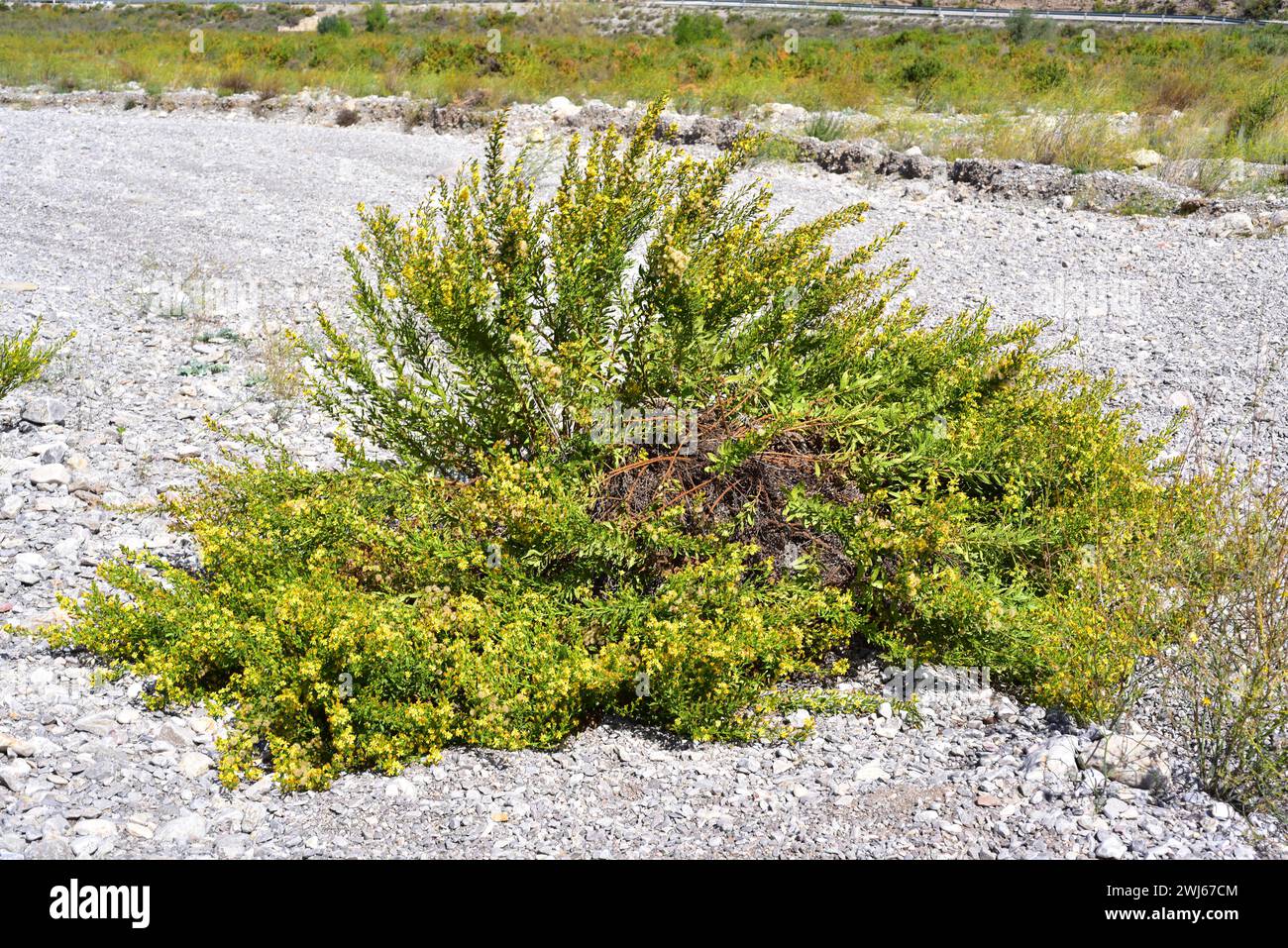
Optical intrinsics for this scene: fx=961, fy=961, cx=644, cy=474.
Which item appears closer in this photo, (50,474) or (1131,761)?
(1131,761)

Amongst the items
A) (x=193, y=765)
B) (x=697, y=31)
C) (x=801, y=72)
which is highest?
(x=697, y=31)

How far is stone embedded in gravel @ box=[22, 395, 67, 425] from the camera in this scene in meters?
4.38

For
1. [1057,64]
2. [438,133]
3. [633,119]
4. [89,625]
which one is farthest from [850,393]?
[1057,64]

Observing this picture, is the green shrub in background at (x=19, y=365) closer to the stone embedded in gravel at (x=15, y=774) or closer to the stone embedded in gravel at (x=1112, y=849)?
the stone embedded in gravel at (x=15, y=774)

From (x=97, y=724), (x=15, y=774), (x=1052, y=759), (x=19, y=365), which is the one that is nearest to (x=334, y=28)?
(x=19, y=365)

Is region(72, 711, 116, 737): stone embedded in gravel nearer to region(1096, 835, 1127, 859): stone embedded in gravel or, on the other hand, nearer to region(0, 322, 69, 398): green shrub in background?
region(0, 322, 69, 398): green shrub in background

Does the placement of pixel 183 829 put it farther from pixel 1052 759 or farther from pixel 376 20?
pixel 376 20

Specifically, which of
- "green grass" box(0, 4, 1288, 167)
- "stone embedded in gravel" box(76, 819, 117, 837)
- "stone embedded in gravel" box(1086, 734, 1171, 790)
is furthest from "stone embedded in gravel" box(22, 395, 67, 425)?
"green grass" box(0, 4, 1288, 167)

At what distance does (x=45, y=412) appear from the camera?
439 centimetres

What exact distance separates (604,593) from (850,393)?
3.88 ft

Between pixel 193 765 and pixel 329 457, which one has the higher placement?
pixel 329 457

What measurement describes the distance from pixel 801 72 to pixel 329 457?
51.0 feet

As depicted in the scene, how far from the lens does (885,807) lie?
2559 mm

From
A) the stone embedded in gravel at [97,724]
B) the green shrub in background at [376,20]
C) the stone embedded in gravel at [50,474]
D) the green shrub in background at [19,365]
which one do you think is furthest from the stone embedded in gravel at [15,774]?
the green shrub in background at [376,20]
